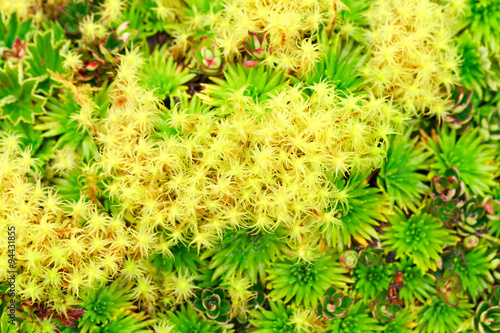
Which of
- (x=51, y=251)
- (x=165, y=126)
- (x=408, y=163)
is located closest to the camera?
(x=51, y=251)

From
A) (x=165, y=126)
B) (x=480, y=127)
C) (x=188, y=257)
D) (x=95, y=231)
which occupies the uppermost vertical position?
(x=480, y=127)

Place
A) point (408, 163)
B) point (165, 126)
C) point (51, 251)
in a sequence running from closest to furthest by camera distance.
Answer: point (51, 251), point (165, 126), point (408, 163)

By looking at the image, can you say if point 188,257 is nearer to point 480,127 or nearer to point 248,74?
point 248,74

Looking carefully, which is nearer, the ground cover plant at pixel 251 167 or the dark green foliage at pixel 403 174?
the ground cover plant at pixel 251 167

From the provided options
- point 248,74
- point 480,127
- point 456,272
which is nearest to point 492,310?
point 456,272

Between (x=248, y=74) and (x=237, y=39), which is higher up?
(x=237, y=39)

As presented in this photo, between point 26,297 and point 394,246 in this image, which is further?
point 394,246

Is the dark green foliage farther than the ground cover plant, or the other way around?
the dark green foliage

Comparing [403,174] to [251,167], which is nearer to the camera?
[251,167]
